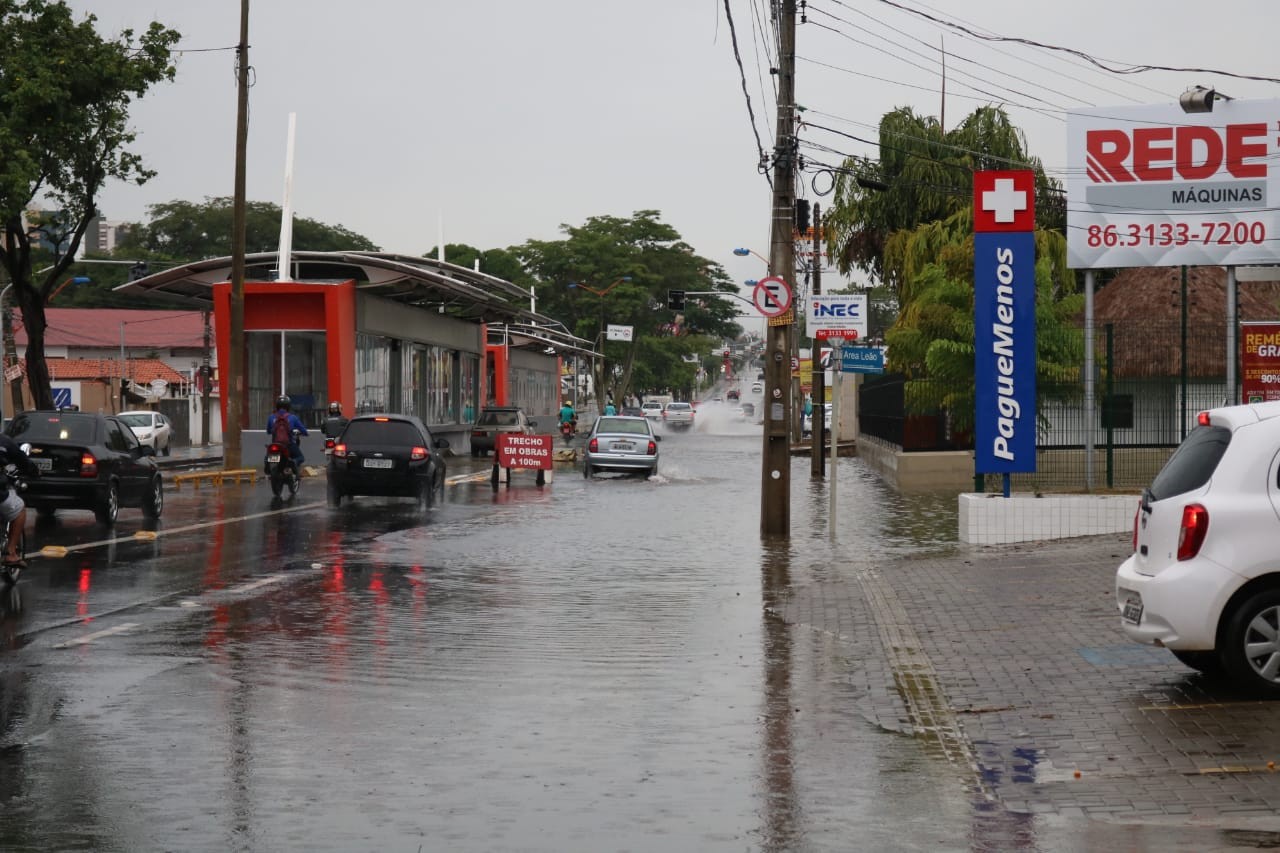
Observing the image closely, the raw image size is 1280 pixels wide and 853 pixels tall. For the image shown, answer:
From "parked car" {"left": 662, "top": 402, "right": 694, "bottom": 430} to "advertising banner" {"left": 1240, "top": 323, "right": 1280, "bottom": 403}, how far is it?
74.5 meters

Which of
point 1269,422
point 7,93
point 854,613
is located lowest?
point 854,613

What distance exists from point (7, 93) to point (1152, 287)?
1073 inches

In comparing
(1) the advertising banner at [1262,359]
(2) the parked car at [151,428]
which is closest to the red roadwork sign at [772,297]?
(1) the advertising banner at [1262,359]

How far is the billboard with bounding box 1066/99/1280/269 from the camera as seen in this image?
75.0ft

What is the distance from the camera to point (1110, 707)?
9.42 metres

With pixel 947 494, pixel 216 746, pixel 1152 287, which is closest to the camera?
pixel 216 746

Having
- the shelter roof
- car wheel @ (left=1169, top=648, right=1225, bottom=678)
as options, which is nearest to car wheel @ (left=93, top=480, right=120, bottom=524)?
car wheel @ (left=1169, top=648, right=1225, bottom=678)

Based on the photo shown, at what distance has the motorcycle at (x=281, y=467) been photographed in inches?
1146

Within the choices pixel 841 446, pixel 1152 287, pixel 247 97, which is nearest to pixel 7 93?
pixel 247 97

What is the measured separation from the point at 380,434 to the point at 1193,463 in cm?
1828

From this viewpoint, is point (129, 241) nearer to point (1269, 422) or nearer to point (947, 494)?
point (947, 494)

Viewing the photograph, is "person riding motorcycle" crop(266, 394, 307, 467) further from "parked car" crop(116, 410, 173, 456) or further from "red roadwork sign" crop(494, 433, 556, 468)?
"parked car" crop(116, 410, 173, 456)

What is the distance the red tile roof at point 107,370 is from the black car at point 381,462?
4596 centimetres

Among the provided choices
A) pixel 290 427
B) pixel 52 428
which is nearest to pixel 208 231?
pixel 290 427
